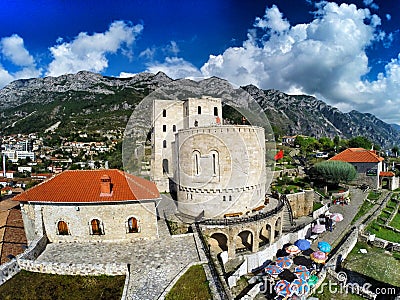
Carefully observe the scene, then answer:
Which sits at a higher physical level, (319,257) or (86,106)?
(86,106)

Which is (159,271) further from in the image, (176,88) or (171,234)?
(176,88)

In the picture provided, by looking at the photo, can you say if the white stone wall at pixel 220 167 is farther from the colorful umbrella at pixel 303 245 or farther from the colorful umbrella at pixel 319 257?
the colorful umbrella at pixel 319 257

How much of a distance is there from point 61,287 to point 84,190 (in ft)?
Answer: 18.9

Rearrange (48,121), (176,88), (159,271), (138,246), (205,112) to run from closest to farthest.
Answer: (159,271)
(138,246)
(176,88)
(205,112)
(48,121)

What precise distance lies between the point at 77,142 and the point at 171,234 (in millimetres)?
104321

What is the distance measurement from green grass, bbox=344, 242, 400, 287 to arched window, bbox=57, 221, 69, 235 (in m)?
19.8

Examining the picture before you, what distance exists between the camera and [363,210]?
97.4 ft

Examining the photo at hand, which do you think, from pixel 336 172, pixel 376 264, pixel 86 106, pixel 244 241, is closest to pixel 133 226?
pixel 244 241

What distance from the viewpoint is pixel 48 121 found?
132 metres

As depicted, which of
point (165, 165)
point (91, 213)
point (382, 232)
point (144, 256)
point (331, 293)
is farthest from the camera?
point (165, 165)

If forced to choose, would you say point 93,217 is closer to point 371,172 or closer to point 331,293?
point 331,293

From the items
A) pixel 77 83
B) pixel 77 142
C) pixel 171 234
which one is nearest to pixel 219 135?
pixel 171 234

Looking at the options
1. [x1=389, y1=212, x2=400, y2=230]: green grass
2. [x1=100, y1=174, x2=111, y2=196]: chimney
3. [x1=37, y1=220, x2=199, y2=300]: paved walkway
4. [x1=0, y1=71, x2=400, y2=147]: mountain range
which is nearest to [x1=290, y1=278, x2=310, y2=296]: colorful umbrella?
[x1=37, y1=220, x2=199, y2=300]: paved walkway

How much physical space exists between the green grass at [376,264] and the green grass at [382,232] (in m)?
3.24
